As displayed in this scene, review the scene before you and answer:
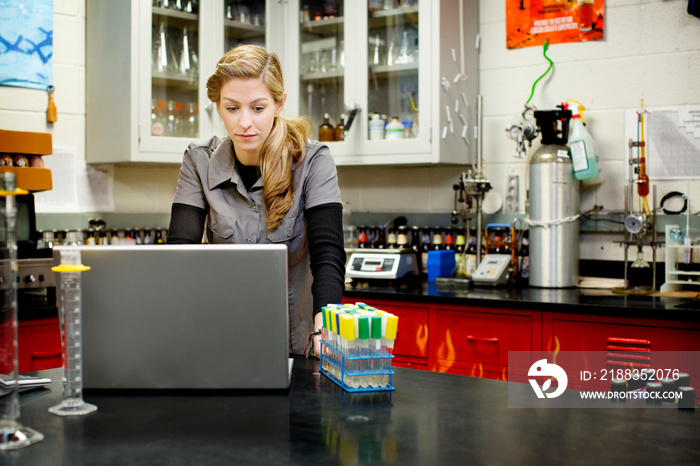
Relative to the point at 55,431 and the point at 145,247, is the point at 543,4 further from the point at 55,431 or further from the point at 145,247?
the point at 55,431

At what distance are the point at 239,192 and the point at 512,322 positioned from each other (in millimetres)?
1165

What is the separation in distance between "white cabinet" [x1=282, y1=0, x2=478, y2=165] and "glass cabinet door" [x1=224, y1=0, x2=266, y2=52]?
0.15m

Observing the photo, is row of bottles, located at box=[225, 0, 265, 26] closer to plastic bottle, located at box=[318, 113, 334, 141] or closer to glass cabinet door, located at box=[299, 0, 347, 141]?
glass cabinet door, located at box=[299, 0, 347, 141]

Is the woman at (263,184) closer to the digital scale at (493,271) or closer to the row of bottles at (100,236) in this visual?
A: the digital scale at (493,271)

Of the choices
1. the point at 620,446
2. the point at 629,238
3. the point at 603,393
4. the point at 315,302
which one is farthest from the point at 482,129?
the point at 620,446

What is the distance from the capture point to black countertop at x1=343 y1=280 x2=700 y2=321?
87.4 inches

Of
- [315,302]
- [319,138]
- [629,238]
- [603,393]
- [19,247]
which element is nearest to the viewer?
[603,393]

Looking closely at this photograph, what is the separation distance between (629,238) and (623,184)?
0.23 metres

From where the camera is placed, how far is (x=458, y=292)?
268 cm

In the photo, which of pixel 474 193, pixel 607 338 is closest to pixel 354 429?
pixel 607 338

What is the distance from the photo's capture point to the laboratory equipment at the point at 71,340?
3.73 ft

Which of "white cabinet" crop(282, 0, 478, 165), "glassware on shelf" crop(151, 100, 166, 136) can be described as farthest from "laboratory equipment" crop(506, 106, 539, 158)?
"glassware on shelf" crop(151, 100, 166, 136)

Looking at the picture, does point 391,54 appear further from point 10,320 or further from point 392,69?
point 10,320

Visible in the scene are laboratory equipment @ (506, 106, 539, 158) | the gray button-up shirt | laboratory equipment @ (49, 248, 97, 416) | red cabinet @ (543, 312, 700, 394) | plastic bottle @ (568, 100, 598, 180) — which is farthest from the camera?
laboratory equipment @ (506, 106, 539, 158)
